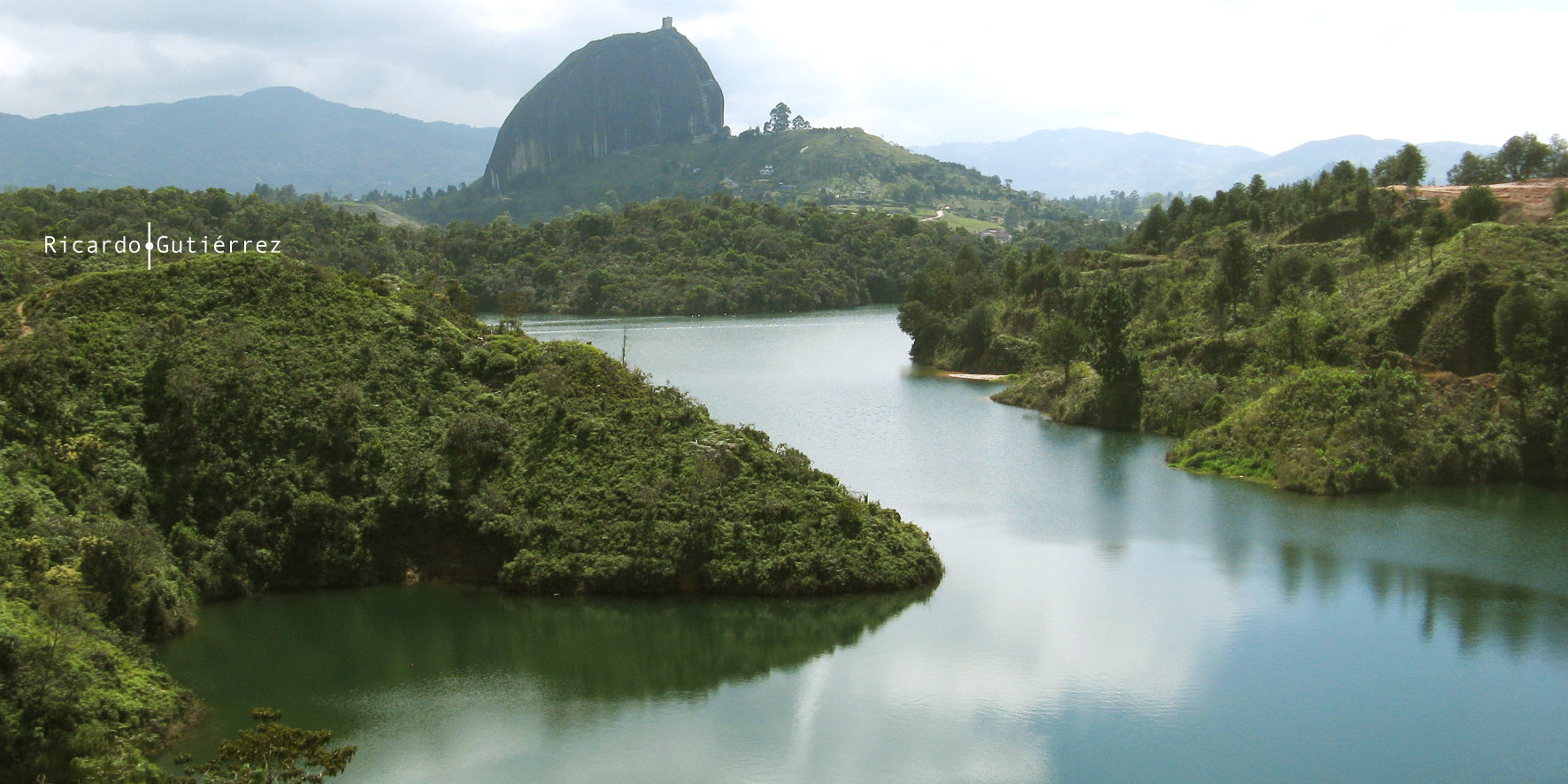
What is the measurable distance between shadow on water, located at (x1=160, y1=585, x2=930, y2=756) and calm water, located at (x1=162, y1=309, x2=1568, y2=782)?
0.07m

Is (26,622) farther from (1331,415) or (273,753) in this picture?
(1331,415)

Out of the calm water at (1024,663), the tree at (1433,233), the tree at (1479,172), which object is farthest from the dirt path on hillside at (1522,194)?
the calm water at (1024,663)

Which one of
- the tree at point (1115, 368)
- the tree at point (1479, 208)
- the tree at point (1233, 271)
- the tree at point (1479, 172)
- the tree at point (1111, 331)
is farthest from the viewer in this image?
the tree at point (1479, 172)

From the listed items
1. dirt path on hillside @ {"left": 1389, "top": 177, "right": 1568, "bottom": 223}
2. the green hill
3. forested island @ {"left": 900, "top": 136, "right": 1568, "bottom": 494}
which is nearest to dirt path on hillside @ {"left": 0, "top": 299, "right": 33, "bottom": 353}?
forested island @ {"left": 900, "top": 136, "right": 1568, "bottom": 494}

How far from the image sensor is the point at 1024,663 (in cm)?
2103

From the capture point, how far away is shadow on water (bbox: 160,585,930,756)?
19.8m

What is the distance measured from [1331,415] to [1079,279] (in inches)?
1079

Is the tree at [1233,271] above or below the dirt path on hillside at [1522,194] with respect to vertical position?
below

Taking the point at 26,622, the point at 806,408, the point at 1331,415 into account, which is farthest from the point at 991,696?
the point at 806,408

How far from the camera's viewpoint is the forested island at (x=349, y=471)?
2250 centimetres

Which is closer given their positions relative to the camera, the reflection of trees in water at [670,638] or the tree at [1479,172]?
the reflection of trees in water at [670,638]

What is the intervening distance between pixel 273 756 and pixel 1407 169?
61.8 metres

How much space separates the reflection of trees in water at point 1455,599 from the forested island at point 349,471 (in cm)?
931

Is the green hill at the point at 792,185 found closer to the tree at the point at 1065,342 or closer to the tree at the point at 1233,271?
the tree at the point at 1233,271
